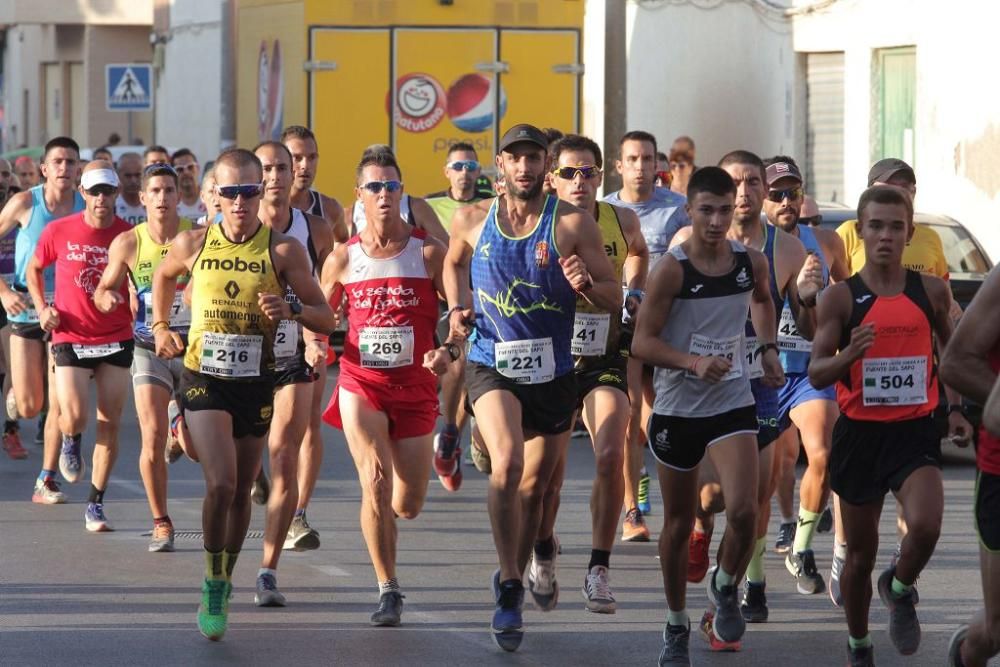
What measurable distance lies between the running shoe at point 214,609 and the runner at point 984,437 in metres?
3.16

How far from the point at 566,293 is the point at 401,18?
1218 centimetres

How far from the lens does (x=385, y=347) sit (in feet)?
30.6

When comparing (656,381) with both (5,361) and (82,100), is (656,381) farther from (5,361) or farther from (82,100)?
(82,100)

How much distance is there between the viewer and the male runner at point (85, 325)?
12.1 meters

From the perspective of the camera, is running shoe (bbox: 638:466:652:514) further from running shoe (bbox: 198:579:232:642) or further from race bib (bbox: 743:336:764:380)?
running shoe (bbox: 198:579:232:642)

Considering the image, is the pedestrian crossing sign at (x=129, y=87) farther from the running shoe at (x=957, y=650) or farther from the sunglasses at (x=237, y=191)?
the running shoe at (x=957, y=650)

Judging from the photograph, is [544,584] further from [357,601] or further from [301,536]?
[301,536]

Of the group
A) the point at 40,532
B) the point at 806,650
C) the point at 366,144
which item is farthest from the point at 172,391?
the point at 366,144

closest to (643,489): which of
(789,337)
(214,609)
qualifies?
(789,337)

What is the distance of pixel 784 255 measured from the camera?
9.73m

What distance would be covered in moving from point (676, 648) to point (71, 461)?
18.2ft

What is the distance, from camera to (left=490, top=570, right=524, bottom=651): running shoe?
850 cm

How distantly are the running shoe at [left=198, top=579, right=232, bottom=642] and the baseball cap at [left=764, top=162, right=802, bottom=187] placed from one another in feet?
10.8

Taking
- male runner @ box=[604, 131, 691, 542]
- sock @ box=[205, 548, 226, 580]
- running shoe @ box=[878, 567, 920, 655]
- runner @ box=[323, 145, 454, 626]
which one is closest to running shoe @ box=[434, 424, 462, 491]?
male runner @ box=[604, 131, 691, 542]
